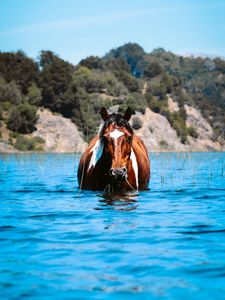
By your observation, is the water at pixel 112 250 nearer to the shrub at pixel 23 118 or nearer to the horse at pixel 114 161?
the horse at pixel 114 161

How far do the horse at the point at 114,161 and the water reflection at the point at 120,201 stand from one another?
0.86ft

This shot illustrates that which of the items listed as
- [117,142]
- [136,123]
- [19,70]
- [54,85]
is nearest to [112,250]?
[117,142]

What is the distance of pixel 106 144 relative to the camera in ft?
33.9

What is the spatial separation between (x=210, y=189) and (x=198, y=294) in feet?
28.4

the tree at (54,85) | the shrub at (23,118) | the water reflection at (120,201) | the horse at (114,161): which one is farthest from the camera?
the tree at (54,85)

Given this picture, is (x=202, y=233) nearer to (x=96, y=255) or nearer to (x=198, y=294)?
(x=96, y=255)

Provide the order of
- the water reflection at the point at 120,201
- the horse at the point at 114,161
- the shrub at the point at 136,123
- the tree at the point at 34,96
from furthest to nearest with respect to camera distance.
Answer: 1. the shrub at the point at 136,123
2. the tree at the point at 34,96
3. the horse at the point at 114,161
4. the water reflection at the point at 120,201

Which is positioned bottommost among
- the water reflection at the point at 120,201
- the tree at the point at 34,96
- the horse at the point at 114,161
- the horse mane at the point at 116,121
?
the water reflection at the point at 120,201

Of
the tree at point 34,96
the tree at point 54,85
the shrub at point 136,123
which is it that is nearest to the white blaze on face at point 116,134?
the tree at point 34,96

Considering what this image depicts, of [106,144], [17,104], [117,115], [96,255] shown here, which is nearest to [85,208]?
[106,144]

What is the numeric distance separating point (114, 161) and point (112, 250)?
4.50 meters

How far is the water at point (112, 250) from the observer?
4102mm

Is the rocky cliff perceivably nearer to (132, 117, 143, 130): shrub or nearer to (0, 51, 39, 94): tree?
(132, 117, 143, 130): shrub

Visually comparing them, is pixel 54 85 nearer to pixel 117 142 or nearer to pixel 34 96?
pixel 34 96
